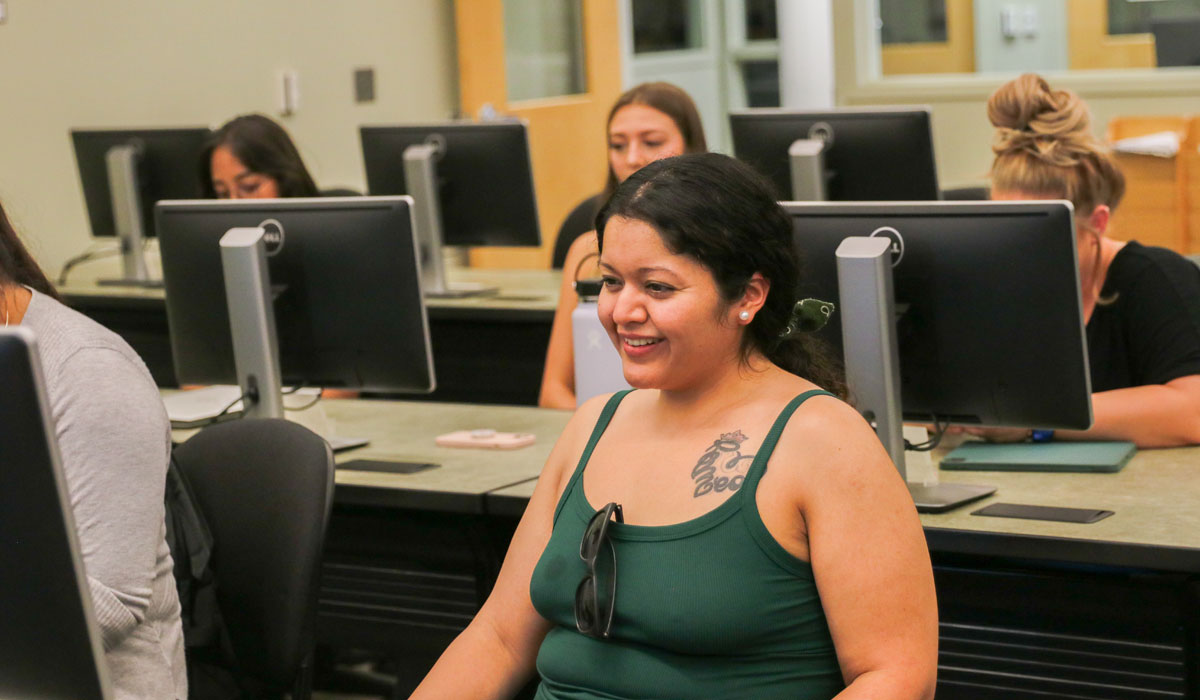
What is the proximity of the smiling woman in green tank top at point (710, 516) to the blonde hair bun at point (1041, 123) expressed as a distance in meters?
0.86

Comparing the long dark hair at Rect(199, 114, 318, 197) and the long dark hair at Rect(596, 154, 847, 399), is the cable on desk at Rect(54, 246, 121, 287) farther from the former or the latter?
the long dark hair at Rect(596, 154, 847, 399)

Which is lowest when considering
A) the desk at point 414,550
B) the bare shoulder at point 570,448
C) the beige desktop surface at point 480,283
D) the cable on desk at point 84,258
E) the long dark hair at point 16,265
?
the desk at point 414,550

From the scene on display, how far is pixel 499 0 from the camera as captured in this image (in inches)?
246

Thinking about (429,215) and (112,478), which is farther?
(429,215)

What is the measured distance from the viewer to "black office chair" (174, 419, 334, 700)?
6.23 feet

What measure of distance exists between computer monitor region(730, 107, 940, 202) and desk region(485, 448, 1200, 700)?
1444 millimetres

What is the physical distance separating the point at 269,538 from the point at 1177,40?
14.0 ft

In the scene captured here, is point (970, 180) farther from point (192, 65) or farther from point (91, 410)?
point (91, 410)

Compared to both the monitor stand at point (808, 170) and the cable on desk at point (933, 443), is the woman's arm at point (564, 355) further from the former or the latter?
the cable on desk at point (933, 443)

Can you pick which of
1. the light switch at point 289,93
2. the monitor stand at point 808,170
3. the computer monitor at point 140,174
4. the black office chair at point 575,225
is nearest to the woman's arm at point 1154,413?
the monitor stand at point 808,170

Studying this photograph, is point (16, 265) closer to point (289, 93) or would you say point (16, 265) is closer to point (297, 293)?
point (297, 293)

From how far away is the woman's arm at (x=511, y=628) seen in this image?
163 centimetres

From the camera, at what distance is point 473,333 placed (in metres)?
4.00

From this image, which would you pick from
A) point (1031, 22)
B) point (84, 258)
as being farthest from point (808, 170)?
point (1031, 22)
